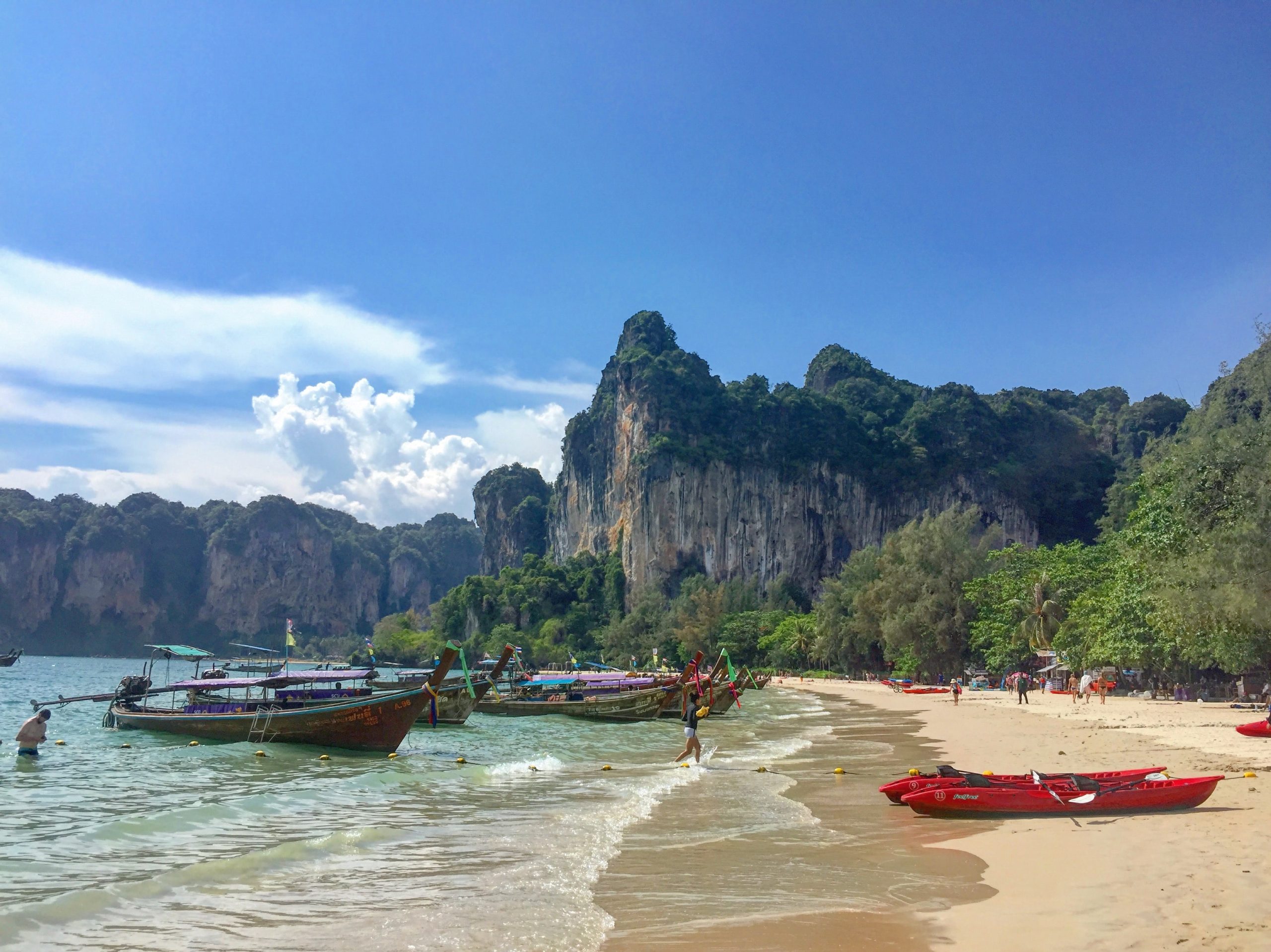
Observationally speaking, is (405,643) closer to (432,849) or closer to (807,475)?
(807,475)

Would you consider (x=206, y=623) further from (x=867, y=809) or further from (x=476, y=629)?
(x=867, y=809)

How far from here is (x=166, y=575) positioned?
178625 mm

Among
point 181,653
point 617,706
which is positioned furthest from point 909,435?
point 181,653

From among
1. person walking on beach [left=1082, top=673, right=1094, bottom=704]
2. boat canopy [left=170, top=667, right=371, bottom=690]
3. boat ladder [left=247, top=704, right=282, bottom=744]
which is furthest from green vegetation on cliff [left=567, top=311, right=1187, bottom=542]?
boat ladder [left=247, top=704, right=282, bottom=744]

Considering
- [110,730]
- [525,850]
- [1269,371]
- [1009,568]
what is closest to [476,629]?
[1009,568]

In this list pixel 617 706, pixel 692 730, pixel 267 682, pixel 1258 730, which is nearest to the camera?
pixel 692 730

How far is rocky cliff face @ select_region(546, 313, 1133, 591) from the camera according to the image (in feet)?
352

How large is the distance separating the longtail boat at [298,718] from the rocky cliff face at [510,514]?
121 meters

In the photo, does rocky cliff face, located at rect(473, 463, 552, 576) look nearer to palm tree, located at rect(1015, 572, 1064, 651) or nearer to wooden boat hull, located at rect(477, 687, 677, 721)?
palm tree, located at rect(1015, 572, 1064, 651)

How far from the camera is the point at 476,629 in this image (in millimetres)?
115062

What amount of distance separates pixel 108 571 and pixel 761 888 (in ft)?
626

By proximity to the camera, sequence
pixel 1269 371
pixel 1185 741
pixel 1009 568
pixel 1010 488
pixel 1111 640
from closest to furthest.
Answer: pixel 1185 741 < pixel 1269 371 < pixel 1111 640 < pixel 1009 568 < pixel 1010 488

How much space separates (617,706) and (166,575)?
17226 cm

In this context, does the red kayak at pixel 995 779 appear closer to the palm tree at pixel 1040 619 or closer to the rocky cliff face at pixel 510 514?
the palm tree at pixel 1040 619
